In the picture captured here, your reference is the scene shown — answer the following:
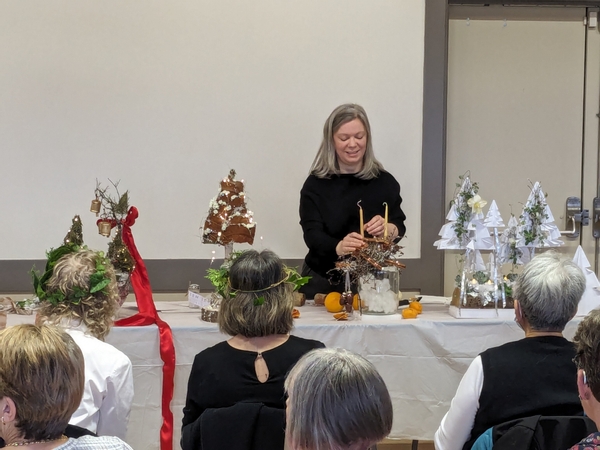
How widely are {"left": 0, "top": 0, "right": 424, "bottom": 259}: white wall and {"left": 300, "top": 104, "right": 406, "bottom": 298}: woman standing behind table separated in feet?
2.73

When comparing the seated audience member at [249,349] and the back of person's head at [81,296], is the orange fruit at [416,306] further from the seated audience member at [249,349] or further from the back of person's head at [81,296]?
the back of person's head at [81,296]

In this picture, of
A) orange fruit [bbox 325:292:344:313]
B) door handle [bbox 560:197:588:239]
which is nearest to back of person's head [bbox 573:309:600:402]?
orange fruit [bbox 325:292:344:313]

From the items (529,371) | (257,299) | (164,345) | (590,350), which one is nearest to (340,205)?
(164,345)

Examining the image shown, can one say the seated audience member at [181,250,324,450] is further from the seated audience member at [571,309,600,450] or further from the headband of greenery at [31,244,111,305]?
the seated audience member at [571,309,600,450]

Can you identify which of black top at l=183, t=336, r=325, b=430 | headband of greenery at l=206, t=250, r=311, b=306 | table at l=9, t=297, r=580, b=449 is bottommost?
table at l=9, t=297, r=580, b=449

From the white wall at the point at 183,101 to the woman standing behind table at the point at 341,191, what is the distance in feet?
2.73

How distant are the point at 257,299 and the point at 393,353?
1041 millimetres

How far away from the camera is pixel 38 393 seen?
1539 millimetres

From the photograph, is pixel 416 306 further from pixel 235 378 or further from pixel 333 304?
pixel 235 378

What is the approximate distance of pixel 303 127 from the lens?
450cm

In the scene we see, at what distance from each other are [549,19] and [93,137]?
289 centimetres

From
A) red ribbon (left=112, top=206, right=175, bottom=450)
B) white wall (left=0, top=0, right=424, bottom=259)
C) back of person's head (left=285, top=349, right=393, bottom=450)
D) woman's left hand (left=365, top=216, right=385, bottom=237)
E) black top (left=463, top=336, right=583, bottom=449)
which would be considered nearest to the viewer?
back of person's head (left=285, top=349, right=393, bottom=450)

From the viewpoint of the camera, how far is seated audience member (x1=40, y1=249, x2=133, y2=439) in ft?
7.05

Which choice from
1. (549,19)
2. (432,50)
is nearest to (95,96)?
(432,50)
